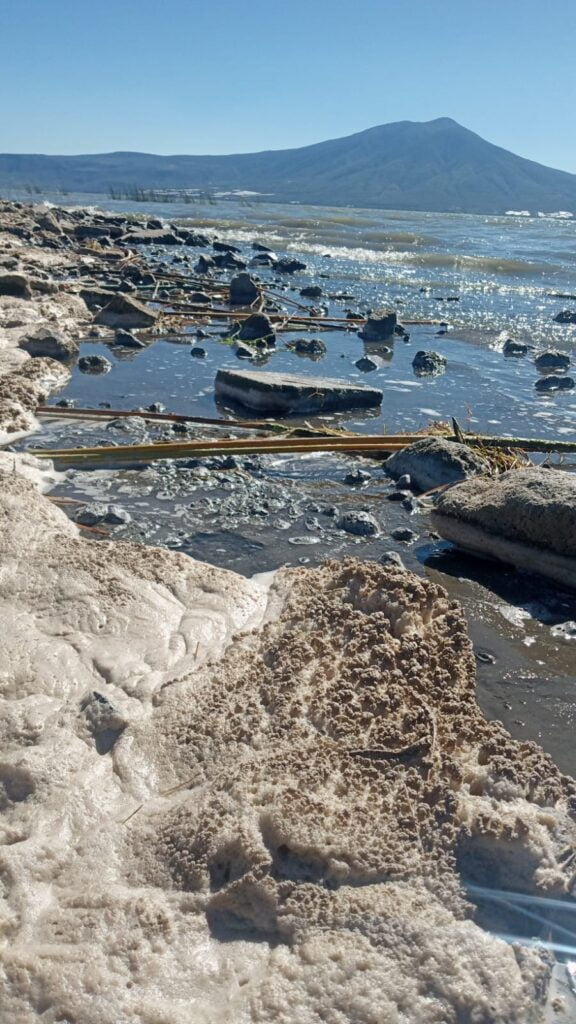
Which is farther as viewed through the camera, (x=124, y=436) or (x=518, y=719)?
(x=124, y=436)

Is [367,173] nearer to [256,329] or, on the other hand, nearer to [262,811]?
[256,329]

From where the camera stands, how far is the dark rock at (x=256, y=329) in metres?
12.7

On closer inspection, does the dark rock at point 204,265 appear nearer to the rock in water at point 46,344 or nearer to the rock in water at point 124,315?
the rock in water at point 124,315

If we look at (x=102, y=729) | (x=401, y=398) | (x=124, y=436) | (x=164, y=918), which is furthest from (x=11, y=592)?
(x=401, y=398)

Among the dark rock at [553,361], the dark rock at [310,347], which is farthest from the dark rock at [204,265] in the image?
the dark rock at [553,361]

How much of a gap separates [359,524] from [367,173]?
11587 cm

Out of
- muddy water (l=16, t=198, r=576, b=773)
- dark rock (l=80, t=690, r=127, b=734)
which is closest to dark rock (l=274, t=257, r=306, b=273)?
muddy water (l=16, t=198, r=576, b=773)

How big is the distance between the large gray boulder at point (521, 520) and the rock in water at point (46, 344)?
6729 mm

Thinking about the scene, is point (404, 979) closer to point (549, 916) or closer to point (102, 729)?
point (549, 916)

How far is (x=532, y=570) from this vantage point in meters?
5.36

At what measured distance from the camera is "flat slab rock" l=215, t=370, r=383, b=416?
29.3 feet

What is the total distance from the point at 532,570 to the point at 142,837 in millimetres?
3362

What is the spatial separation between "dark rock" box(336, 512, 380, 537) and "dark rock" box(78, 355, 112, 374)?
Result: 5.60 meters

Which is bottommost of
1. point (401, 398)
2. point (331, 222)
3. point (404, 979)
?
point (404, 979)
